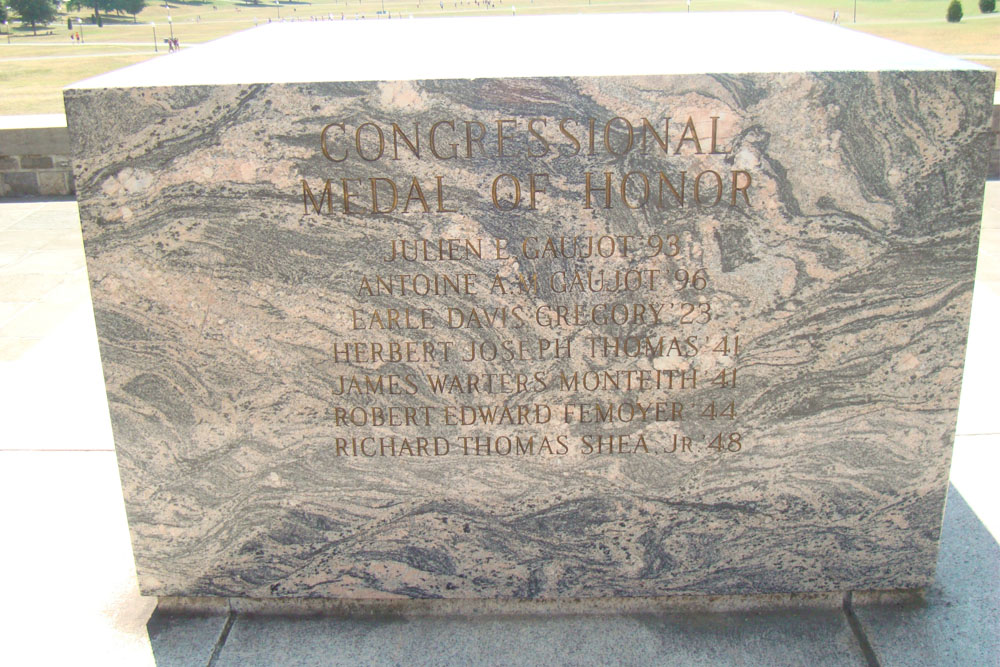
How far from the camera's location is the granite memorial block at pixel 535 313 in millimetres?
2277

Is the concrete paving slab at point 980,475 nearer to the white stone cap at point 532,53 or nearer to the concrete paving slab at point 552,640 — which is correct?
the concrete paving slab at point 552,640

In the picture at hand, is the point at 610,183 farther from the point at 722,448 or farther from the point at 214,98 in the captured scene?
the point at 214,98

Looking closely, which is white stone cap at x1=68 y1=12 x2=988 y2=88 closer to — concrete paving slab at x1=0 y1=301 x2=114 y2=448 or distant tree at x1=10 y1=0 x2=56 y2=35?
concrete paving slab at x1=0 y1=301 x2=114 y2=448

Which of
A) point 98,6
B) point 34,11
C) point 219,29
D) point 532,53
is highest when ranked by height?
point 98,6

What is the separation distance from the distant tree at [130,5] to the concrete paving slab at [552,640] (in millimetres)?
92744

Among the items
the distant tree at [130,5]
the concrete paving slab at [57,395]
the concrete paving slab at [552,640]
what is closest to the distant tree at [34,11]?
the distant tree at [130,5]

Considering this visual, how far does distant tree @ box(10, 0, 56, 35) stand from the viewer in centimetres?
6588

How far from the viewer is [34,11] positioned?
6694 cm

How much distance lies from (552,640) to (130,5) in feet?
317

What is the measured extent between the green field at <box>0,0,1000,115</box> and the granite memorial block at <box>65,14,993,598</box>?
1.83ft

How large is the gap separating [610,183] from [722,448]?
0.94 m

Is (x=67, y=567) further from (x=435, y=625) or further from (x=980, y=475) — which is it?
(x=980, y=475)

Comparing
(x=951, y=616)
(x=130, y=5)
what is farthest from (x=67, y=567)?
(x=130, y=5)

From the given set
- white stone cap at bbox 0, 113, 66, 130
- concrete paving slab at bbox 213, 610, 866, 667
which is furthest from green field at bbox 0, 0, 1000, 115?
white stone cap at bbox 0, 113, 66, 130
